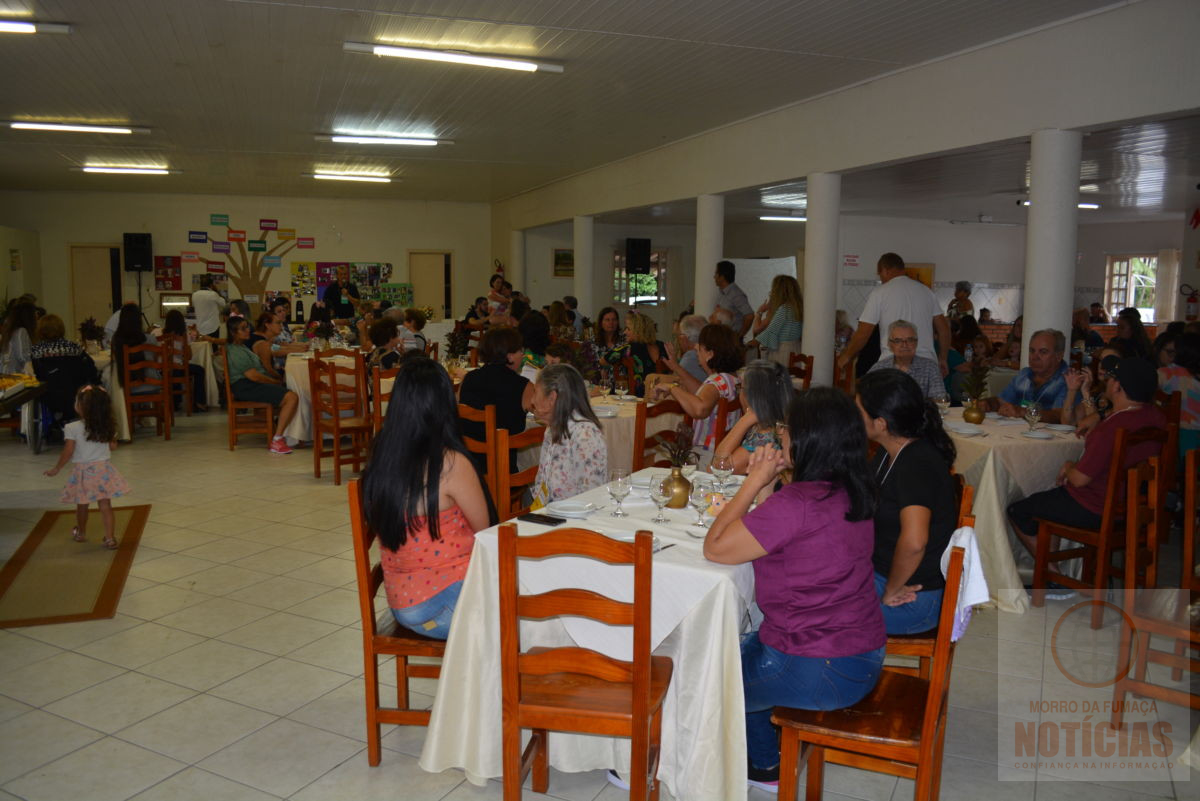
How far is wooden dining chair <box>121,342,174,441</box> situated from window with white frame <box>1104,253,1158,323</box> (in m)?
17.1

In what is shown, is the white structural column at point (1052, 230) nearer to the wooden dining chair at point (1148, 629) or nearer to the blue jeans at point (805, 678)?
the wooden dining chair at point (1148, 629)

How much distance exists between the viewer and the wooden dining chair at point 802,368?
7750 mm

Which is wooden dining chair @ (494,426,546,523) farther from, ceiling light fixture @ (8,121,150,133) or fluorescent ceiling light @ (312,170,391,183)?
fluorescent ceiling light @ (312,170,391,183)

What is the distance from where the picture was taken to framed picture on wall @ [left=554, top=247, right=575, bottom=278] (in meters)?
17.3

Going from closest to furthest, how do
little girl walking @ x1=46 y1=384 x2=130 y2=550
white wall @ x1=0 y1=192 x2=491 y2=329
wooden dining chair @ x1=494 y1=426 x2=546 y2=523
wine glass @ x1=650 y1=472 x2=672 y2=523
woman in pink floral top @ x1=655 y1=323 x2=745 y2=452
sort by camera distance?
wine glass @ x1=650 y1=472 x2=672 y2=523 < wooden dining chair @ x1=494 y1=426 x2=546 y2=523 < woman in pink floral top @ x1=655 y1=323 x2=745 y2=452 < little girl walking @ x1=46 y1=384 x2=130 y2=550 < white wall @ x1=0 y1=192 x2=491 y2=329

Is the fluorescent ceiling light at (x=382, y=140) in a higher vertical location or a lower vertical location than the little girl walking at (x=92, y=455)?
higher

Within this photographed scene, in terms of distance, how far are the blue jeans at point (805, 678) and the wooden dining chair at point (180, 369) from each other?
27.6 ft

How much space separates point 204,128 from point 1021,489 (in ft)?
29.9

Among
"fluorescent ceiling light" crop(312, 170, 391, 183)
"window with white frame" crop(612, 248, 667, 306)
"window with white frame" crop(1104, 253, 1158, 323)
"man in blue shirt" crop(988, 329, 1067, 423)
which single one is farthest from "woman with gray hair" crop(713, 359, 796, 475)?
"window with white frame" crop(1104, 253, 1158, 323)

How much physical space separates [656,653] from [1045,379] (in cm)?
409

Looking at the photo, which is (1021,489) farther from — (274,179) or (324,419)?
(274,179)

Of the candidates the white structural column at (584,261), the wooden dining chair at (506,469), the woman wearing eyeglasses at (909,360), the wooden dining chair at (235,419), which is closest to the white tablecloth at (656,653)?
the wooden dining chair at (506,469)

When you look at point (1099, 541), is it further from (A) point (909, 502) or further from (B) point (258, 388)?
(B) point (258, 388)

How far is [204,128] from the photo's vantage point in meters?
9.76
